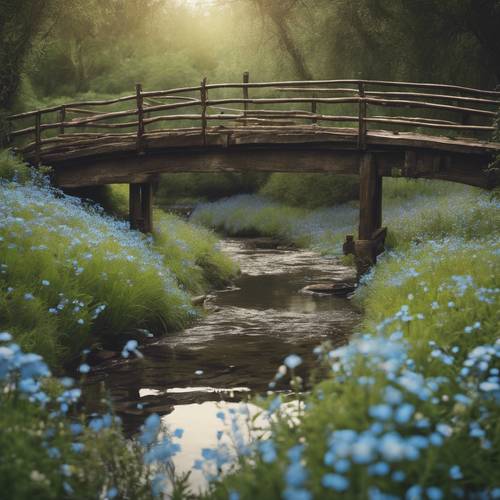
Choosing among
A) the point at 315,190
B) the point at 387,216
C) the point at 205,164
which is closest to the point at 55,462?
the point at 205,164

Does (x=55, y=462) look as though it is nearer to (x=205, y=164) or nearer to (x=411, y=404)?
(x=411, y=404)

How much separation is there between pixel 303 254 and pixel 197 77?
21.6 metres

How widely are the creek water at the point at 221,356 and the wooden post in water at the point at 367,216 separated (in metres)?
1.00

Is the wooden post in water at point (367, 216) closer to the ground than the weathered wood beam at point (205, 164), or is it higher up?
closer to the ground

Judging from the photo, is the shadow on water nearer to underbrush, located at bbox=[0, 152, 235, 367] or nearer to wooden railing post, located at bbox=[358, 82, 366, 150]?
underbrush, located at bbox=[0, 152, 235, 367]

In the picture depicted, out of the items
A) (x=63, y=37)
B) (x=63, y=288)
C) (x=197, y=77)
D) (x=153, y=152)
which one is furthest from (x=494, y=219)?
(x=197, y=77)

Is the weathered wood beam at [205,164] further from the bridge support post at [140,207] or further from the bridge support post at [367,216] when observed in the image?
the bridge support post at [140,207]

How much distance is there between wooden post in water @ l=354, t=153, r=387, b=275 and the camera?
14.3 meters

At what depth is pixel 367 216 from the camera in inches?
570

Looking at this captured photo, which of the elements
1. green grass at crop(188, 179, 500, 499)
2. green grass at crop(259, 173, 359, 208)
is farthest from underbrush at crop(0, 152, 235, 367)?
green grass at crop(259, 173, 359, 208)

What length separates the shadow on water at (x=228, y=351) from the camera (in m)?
7.65

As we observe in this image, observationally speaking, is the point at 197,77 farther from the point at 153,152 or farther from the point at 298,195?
the point at 153,152

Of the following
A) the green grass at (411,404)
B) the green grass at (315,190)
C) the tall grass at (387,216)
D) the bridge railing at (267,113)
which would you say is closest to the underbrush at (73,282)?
the bridge railing at (267,113)

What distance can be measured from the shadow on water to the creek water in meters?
0.01
